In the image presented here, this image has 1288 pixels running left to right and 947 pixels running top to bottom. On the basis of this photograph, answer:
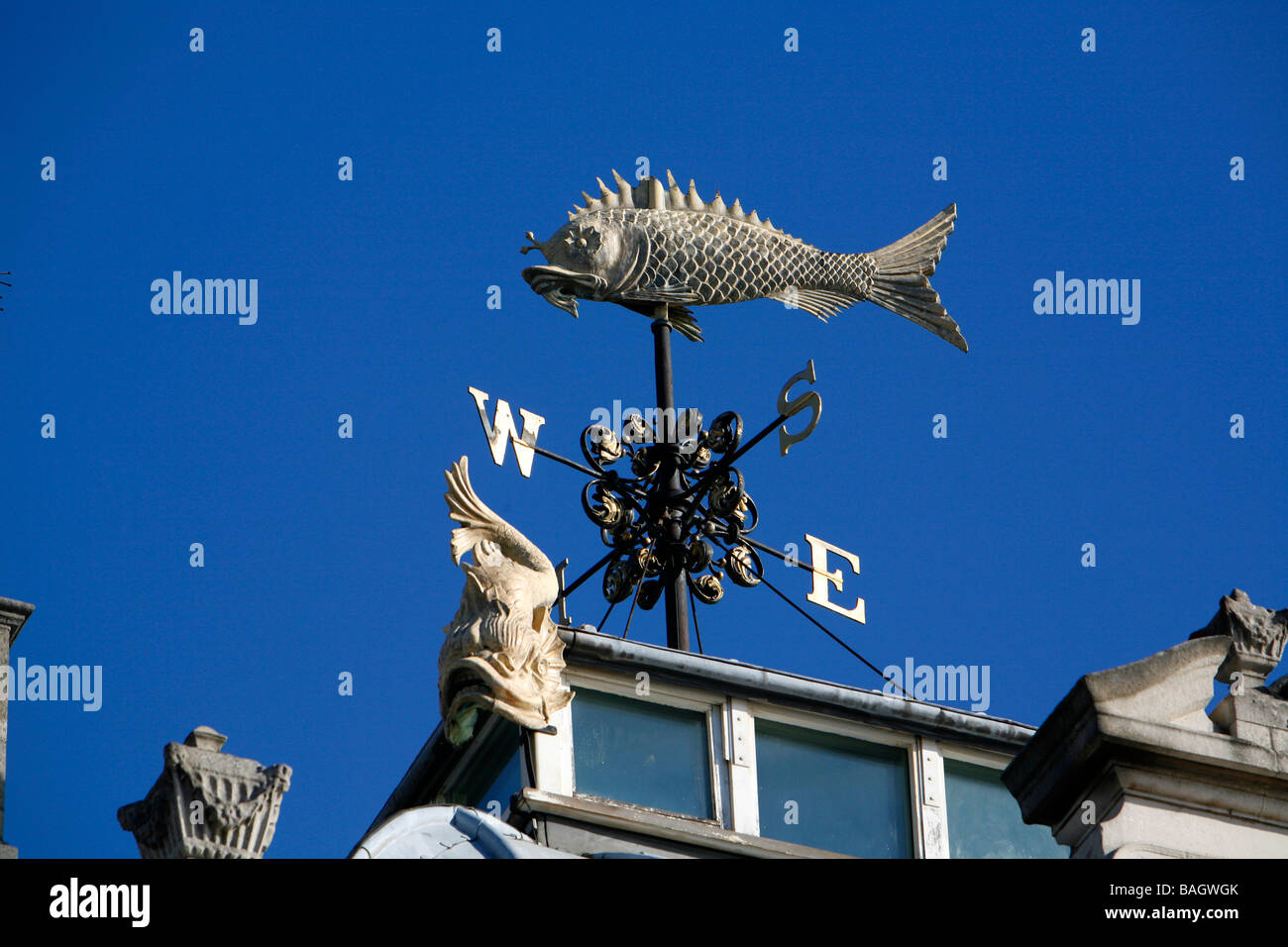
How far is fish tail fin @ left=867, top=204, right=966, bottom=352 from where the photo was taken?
26.5 metres

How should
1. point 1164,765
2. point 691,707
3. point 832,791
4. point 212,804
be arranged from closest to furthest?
point 212,804, point 1164,765, point 691,707, point 832,791

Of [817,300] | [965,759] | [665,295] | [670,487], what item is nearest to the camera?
[965,759]

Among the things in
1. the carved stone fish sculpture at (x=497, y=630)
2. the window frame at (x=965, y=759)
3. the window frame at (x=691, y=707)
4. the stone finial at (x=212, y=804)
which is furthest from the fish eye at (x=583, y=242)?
the stone finial at (x=212, y=804)

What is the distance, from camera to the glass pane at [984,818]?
21828mm

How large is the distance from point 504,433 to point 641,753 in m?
2.87

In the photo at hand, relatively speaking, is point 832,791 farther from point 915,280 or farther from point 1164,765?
point 915,280

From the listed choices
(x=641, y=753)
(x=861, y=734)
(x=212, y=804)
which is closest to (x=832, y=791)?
(x=861, y=734)

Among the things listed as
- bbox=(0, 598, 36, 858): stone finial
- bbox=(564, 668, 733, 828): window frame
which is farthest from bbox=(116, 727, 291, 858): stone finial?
bbox=(564, 668, 733, 828): window frame

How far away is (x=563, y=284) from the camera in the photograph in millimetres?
24531

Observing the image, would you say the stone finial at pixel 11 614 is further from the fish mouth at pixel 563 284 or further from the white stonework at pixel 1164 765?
the fish mouth at pixel 563 284

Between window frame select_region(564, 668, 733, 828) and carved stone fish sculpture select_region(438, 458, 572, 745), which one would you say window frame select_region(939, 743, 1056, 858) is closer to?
window frame select_region(564, 668, 733, 828)
